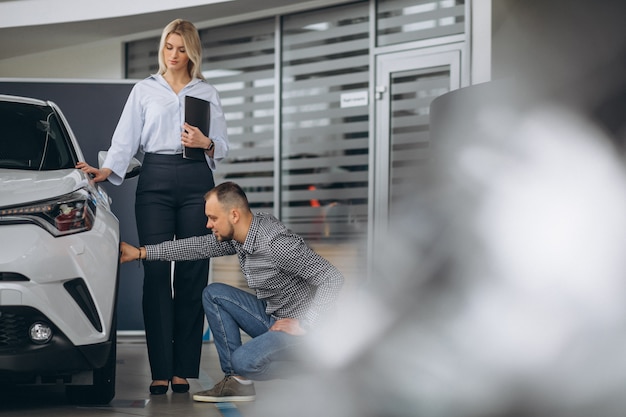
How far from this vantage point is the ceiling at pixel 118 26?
10.4m

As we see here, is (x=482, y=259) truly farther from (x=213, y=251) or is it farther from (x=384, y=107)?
(x=384, y=107)

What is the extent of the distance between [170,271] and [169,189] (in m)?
0.43

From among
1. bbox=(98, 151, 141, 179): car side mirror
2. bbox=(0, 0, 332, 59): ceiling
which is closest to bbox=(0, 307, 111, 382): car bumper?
bbox=(98, 151, 141, 179): car side mirror

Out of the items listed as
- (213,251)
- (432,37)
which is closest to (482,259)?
(213,251)

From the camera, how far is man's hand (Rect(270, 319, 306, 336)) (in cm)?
457

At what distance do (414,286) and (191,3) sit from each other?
610 cm

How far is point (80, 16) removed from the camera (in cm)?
1105

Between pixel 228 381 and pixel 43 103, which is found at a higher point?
pixel 43 103

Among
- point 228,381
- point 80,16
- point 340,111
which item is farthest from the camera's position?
point 80,16

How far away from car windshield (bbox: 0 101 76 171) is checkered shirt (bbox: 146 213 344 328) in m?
0.65

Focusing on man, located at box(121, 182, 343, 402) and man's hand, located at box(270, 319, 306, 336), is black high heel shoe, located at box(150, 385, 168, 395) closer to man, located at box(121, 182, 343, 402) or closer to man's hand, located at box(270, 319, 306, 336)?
man, located at box(121, 182, 343, 402)

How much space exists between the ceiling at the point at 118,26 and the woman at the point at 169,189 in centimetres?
505

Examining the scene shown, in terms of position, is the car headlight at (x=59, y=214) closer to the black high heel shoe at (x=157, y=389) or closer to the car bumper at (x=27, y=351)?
the car bumper at (x=27, y=351)

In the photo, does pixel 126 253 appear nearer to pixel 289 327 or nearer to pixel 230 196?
pixel 230 196
